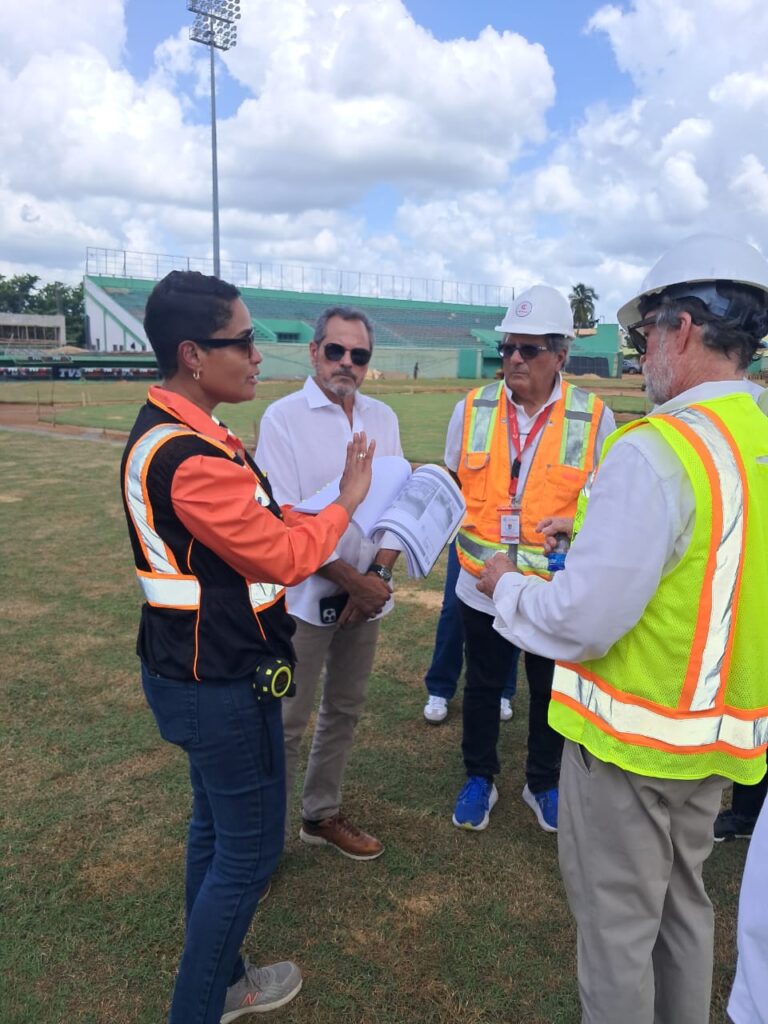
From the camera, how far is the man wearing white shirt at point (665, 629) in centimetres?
162

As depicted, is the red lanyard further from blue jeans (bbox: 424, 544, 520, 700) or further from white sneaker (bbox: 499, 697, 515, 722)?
white sneaker (bbox: 499, 697, 515, 722)

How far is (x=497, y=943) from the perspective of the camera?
2.69 metres

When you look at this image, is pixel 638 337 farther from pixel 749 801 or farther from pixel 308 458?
pixel 749 801

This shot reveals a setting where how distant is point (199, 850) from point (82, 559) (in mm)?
5825

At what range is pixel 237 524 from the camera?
1803 millimetres

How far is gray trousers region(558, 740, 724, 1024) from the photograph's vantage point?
1786 mm

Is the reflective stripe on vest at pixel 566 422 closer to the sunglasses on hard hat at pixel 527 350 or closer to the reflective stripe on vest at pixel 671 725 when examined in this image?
the sunglasses on hard hat at pixel 527 350

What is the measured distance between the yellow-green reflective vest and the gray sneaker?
142 centimetres

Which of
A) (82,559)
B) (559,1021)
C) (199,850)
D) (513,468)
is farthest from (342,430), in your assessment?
(82,559)

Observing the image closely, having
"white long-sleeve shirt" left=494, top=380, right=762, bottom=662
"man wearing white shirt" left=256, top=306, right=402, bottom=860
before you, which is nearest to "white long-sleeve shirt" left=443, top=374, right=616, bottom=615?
"man wearing white shirt" left=256, top=306, right=402, bottom=860

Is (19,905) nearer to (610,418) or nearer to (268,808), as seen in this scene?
(268,808)

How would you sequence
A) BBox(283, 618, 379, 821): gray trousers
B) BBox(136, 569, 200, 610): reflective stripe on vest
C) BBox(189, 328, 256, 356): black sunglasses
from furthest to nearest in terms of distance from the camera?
1. BBox(283, 618, 379, 821): gray trousers
2. BBox(189, 328, 256, 356): black sunglasses
3. BBox(136, 569, 200, 610): reflective stripe on vest

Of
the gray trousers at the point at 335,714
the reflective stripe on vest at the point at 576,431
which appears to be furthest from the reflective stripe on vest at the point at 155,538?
the reflective stripe on vest at the point at 576,431

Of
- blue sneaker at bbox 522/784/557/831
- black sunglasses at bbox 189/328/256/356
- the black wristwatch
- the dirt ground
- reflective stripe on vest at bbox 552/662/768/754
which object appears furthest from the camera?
the dirt ground
